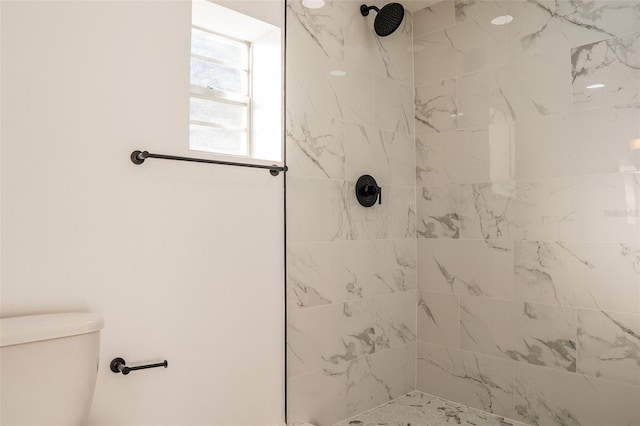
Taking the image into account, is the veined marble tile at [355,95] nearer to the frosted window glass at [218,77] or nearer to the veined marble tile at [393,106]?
the veined marble tile at [393,106]

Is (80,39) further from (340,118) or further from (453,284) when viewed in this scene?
(453,284)

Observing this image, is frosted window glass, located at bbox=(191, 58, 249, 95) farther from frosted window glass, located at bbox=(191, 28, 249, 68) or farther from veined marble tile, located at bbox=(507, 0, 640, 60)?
veined marble tile, located at bbox=(507, 0, 640, 60)

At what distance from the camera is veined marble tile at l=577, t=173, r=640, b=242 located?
180 cm

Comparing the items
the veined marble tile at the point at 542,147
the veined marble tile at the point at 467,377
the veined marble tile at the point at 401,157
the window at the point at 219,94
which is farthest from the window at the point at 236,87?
the veined marble tile at the point at 467,377

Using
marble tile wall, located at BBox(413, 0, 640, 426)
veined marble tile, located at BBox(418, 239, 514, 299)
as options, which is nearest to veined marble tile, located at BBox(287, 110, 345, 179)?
marble tile wall, located at BBox(413, 0, 640, 426)

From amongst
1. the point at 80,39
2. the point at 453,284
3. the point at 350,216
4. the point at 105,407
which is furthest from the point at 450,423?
the point at 80,39

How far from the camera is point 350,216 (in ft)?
7.09

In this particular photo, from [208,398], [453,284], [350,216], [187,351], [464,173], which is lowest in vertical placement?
[208,398]

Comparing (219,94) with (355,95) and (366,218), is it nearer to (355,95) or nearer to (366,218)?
(355,95)

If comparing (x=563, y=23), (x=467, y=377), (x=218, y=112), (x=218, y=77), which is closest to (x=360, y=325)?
(x=467, y=377)

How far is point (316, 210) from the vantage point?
202 centimetres

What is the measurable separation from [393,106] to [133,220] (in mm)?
1476

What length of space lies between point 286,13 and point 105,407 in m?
1.64

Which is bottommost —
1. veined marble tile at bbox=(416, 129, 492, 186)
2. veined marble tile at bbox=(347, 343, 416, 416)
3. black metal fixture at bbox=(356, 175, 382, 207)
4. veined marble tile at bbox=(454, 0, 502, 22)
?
veined marble tile at bbox=(347, 343, 416, 416)
